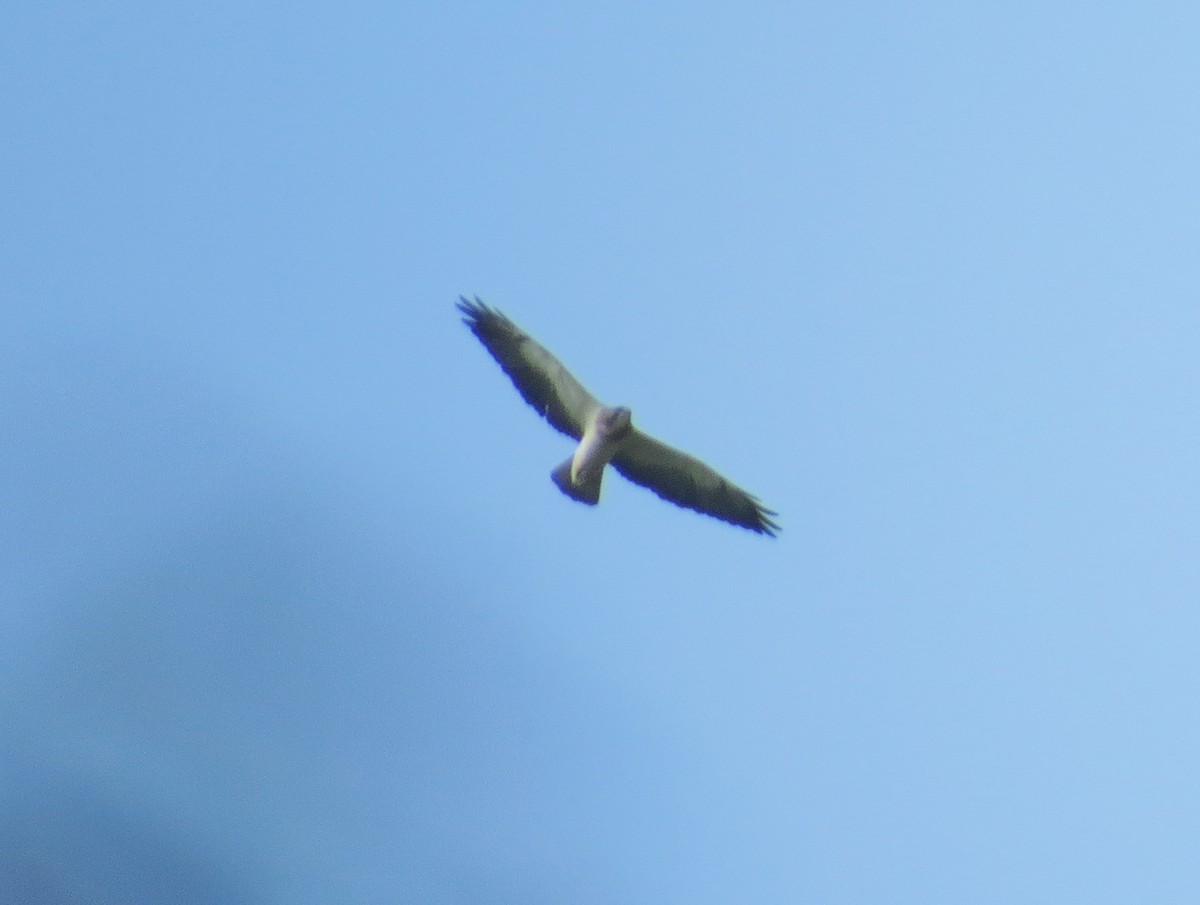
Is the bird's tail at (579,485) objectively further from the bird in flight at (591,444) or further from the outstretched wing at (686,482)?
the outstretched wing at (686,482)

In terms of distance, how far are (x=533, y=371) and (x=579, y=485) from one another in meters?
0.75

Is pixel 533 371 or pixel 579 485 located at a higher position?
pixel 533 371

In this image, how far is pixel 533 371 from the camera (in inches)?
341

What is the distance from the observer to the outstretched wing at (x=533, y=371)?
8625 mm

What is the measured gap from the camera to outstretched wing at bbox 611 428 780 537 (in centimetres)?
870

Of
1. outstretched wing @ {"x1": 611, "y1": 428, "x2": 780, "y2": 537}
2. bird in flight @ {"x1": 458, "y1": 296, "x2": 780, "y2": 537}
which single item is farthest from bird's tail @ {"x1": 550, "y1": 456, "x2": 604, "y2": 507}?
outstretched wing @ {"x1": 611, "y1": 428, "x2": 780, "y2": 537}

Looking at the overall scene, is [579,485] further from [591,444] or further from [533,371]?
[533,371]

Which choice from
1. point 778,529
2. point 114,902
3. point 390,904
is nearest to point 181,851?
point 114,902

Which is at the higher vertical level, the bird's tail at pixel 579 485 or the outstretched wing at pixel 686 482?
the outstretched wing at pixel 686 482

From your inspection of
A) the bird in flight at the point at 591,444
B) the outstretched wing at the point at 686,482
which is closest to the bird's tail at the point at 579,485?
the bird in flight at the point at 591,444

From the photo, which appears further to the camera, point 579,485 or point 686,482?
point 686,482

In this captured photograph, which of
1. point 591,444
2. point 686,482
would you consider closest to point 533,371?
point 591,444

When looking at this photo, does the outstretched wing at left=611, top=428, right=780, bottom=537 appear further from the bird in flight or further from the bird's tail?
the bird's tail

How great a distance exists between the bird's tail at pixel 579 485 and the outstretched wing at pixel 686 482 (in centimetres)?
33
